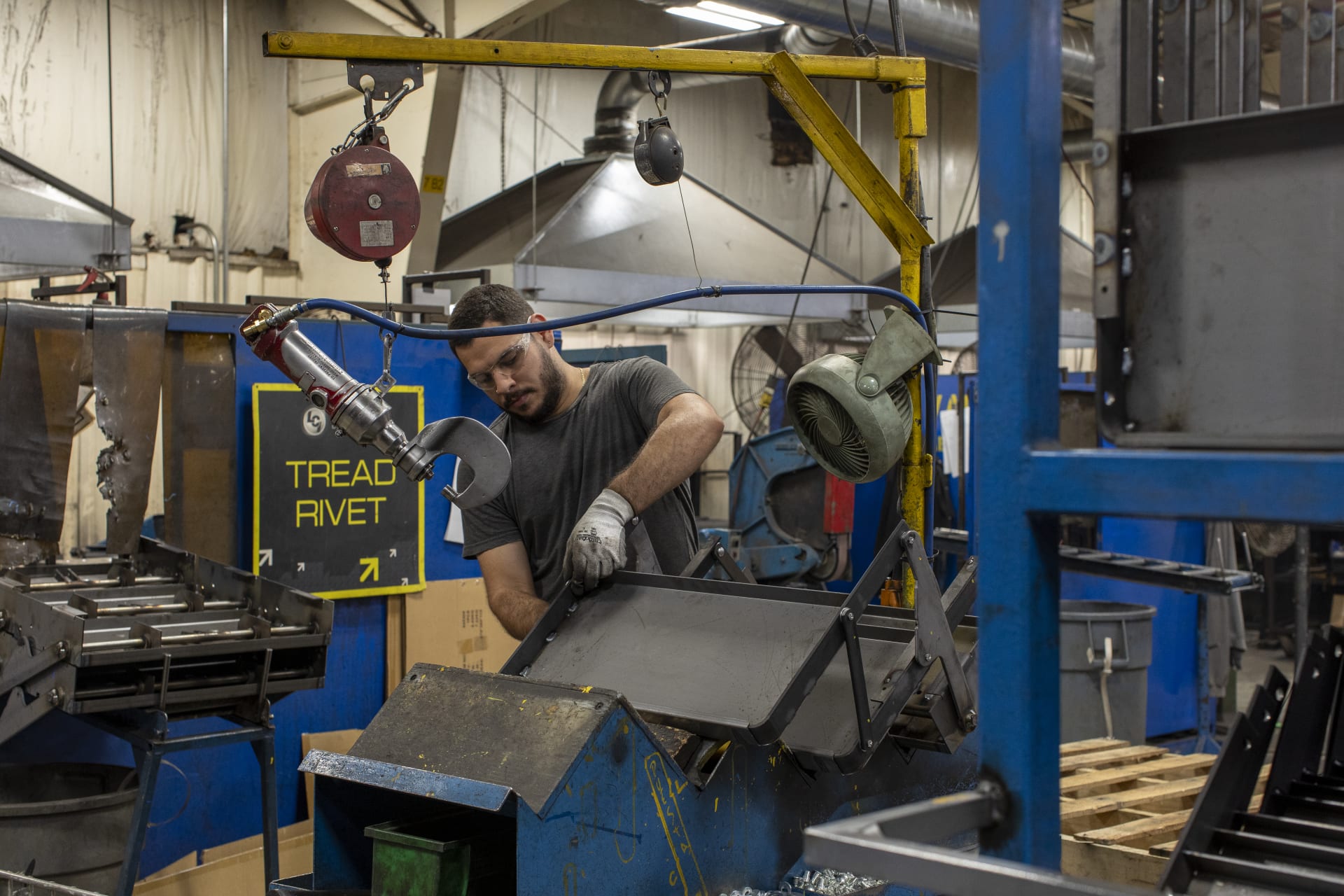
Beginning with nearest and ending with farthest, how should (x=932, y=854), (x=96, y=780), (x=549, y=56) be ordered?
(x=932, y=854) → (x=549, y=56) → (x=96, y=780)

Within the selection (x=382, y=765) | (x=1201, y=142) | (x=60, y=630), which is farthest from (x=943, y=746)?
(x=60, y=630)

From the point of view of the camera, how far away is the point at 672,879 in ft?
4.90

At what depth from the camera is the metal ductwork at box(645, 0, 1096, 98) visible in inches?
178

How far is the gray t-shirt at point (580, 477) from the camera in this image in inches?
96.3

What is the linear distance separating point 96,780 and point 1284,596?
749 cm

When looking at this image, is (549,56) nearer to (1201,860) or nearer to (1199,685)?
(1201,860)

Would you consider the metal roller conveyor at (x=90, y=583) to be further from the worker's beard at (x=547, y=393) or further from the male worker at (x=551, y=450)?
the worker's beard at (x=547, y=393)

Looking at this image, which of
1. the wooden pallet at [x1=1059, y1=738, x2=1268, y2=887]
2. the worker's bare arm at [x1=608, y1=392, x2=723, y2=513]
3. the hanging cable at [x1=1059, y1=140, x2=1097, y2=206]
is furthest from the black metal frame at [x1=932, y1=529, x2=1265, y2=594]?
the worker's bare arm at [x1=608, y1=392, x2=723, y2=513]

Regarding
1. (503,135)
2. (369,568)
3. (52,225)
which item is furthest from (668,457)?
(503,135)

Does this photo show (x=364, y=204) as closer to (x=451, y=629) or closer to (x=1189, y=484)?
(x=1189, y=484)

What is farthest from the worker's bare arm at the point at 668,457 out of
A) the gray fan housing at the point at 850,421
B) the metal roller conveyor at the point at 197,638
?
the metal roller conveyor at the point at 197,638

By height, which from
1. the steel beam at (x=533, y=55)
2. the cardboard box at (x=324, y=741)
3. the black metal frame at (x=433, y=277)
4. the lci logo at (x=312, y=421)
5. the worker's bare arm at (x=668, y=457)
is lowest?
the cardboard box at (x=324, y=741)

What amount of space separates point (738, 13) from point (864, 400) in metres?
4.02

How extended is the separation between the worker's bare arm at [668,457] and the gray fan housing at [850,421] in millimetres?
289
